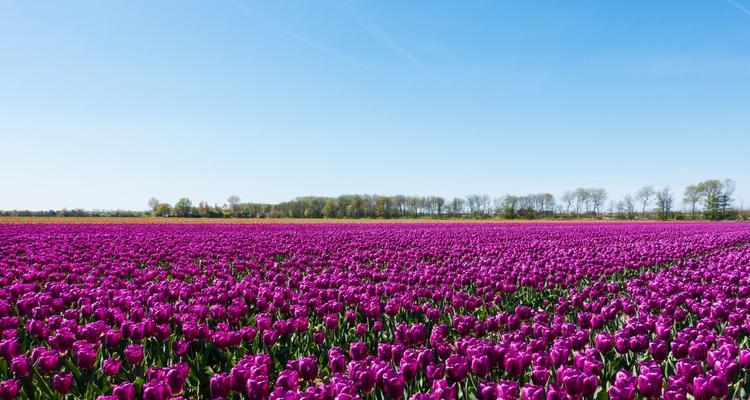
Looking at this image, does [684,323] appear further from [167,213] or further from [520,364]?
[167,213]

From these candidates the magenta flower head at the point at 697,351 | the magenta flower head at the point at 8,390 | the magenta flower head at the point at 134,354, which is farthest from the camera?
the magenta flower head at the point at 697,351

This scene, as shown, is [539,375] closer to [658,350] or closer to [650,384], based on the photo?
[650,384]

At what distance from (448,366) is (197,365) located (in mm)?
2151

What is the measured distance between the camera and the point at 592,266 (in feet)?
33.4

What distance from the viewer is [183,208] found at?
291ft

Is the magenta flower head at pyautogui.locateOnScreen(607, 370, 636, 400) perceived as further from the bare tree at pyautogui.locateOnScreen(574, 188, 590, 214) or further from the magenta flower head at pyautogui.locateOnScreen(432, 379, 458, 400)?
the bare tree at pyautogui.locateOnScreen(574, 188, 590, 214)

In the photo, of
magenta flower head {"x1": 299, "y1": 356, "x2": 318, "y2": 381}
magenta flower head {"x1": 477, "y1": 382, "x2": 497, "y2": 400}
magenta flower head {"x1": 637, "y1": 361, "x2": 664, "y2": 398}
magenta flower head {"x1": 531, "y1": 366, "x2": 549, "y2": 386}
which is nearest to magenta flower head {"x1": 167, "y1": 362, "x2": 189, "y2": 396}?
magenta flower head {"x1": 299, "y1": 356, "x2": 318, "y2": 381}

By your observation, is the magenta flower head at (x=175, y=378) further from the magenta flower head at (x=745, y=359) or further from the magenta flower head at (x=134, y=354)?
the magenta flower head at (x=745, y=359)

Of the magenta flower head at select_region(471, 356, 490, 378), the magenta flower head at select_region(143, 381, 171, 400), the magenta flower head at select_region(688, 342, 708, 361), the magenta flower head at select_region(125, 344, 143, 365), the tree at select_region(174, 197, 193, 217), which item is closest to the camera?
the magenta flower head at select_region(143, 381, 171, 400)

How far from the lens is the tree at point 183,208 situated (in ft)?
269

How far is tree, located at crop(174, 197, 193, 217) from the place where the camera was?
82.1 metres

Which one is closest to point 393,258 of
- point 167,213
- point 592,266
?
point 592,266

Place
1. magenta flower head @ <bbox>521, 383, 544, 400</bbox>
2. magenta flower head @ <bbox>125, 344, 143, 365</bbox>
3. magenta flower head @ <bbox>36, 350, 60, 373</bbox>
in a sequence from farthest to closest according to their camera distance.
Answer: magenta flower head @ <bbox>125, 344, 143, 365</bbox>
magenta flower head @ <bbox>36, 350, 60, 373</bbox>
magenta flower head @ <bbox>521, 383, 544, 400</bbox>

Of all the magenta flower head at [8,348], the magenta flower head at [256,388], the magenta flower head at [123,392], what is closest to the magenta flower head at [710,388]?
the magenta flower head at [256,388]
